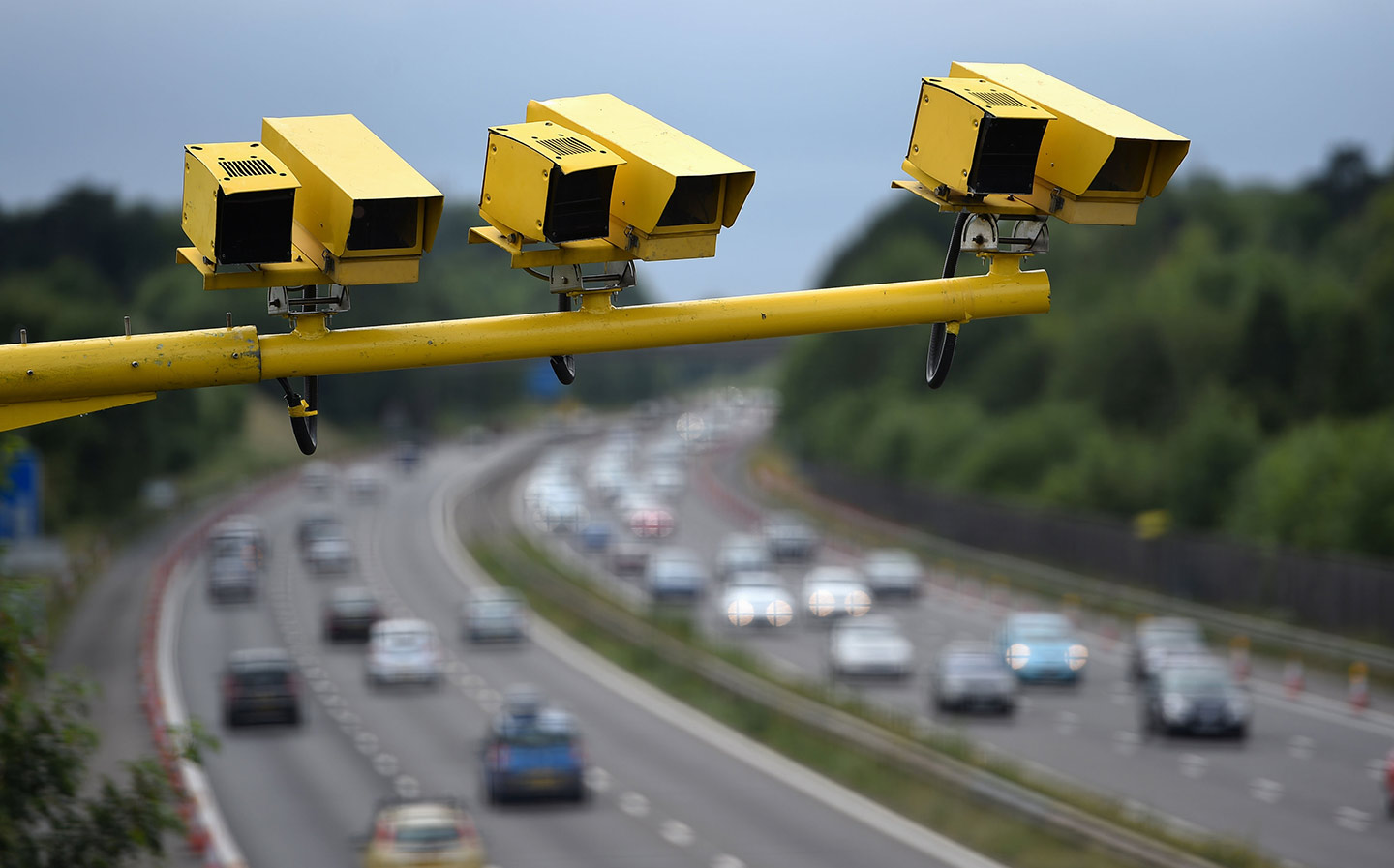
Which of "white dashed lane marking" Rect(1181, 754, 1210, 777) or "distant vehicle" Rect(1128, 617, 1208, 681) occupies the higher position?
"white dashed lane marking" Rect(1181, 754, 1210, 777)

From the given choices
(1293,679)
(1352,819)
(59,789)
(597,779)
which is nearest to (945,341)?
(59,789)

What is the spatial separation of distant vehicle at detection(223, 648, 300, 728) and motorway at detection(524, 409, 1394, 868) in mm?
13123

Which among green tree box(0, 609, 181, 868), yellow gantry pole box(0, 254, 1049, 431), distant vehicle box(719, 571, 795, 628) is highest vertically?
yellow gantry pole box(0, 254, 1049, 431)

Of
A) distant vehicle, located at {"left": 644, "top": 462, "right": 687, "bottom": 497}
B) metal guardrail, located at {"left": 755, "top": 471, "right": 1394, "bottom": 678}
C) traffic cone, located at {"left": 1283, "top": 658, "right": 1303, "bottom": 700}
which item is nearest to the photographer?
traffic cone, located at {"left": 1283, "top": 658, "right": 1303, "bottom": 700}

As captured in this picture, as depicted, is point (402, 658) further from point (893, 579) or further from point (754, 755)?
point (893, 579)

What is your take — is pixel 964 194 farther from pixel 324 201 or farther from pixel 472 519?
pixel 472 519

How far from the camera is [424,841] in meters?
23.8

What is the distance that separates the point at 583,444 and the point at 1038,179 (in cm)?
15980

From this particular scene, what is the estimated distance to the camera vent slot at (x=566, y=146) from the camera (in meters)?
7.01

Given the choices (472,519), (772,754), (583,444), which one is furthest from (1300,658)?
(583,444)

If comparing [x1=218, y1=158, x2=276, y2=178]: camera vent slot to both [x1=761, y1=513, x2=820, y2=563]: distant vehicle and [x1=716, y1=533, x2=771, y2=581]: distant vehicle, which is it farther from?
[x1=761, y1=513, x2=820, y2=563]: distant vehicle

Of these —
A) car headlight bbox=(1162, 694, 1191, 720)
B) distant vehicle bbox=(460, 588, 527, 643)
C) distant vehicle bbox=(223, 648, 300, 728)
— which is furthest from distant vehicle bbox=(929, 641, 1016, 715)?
distant vehicle bbox=(460, 588, 527, 643)

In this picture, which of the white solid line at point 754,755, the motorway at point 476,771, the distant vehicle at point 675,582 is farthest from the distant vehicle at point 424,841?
the distant vehicle at point 675,582

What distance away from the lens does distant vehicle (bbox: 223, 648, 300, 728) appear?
3997 centimetres
